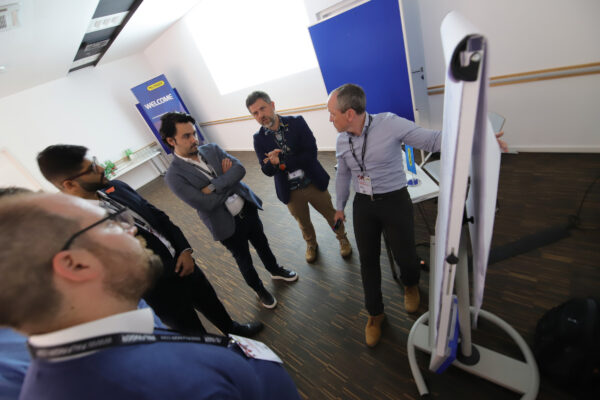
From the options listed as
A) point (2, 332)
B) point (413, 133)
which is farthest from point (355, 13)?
point (2, 332)

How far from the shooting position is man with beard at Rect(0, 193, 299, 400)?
474 millimetres

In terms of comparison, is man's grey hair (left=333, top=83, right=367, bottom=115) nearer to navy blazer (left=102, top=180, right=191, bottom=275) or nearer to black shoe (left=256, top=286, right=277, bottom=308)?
navy blazer (left=102, top=180, right=191, bottom=275)

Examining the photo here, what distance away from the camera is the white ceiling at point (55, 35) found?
9.35ft

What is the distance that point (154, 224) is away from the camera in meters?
1.50

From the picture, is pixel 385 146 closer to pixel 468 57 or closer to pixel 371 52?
pixel 468 57

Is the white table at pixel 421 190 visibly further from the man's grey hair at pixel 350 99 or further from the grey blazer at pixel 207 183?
the grey blazer at pixel 207 183

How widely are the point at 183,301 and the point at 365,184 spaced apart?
54.3 inches

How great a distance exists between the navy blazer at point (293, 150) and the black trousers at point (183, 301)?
1.00 metres

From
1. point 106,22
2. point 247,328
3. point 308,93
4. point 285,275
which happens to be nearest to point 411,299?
point 285,275

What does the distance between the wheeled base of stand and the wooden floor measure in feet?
0.25

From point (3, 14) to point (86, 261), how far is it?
3.73 m

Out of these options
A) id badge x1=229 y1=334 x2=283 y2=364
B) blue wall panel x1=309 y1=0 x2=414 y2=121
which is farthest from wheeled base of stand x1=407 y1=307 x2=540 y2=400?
blue wall panel x1=309 y1=0 x2=414 y2=121

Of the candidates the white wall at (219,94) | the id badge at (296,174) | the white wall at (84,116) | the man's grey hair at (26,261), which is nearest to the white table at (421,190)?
the id badge at (296,174)

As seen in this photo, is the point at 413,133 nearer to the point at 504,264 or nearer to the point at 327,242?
the point at 504,264
